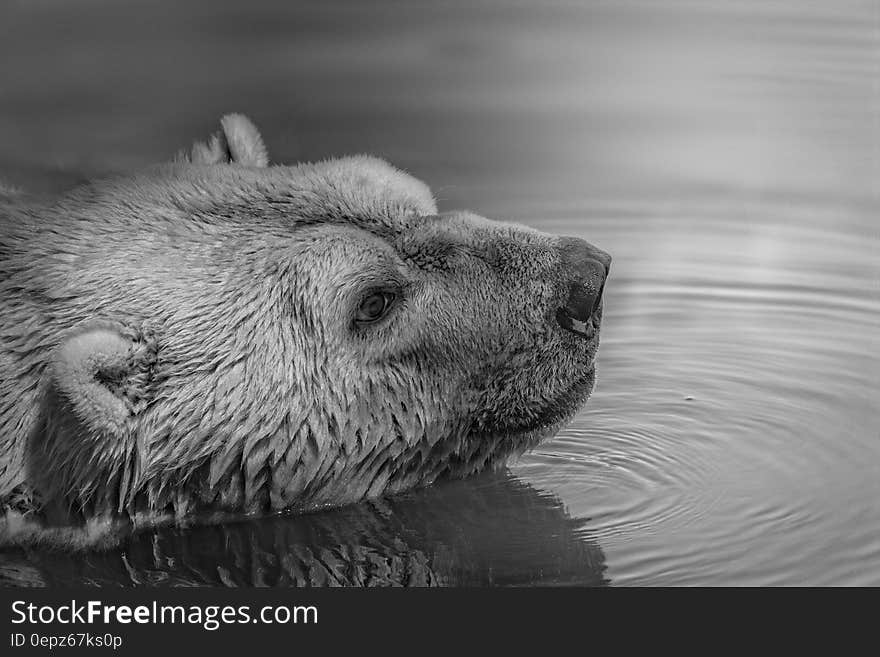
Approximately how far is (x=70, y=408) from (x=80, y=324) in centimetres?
35

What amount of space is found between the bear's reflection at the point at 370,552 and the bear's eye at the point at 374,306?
2.84ft

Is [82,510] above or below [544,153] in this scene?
below

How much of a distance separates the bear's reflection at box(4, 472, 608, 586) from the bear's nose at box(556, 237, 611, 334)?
0.83m

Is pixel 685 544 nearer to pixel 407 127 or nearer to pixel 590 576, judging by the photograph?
pixel 590 576

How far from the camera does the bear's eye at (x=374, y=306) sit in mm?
6363

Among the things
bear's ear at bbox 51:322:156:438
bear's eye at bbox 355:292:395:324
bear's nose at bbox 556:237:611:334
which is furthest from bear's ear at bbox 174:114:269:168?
bear's nose at bbox 556:237:611:334

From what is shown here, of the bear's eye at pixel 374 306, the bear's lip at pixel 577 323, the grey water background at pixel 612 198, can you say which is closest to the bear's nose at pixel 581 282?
the bear's lip at pixel 577 323

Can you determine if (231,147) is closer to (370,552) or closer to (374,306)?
(374,306)

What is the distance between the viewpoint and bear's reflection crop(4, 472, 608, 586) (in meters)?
6.15

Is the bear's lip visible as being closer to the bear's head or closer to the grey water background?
the bear's head

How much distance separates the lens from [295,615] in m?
5.72

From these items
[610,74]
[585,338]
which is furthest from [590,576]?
[610,74]

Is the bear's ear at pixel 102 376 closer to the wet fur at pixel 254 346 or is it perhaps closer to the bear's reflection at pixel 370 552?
the wet fur at pixel 254 346

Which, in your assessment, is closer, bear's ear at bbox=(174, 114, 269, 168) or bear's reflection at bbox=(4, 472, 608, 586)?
bear's reflection at bbox=(4, 472, 608, 586)
